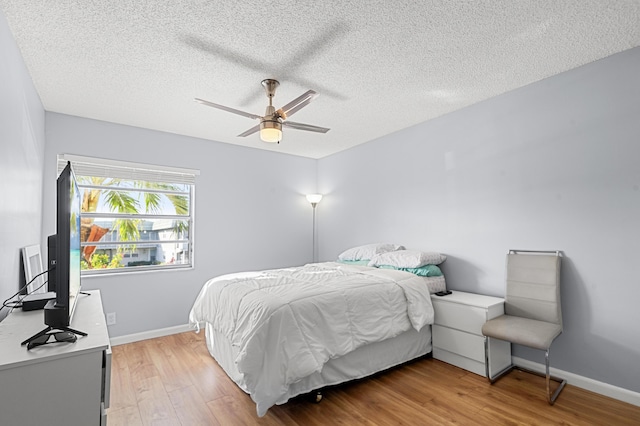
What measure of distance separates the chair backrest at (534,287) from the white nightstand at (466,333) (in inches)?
5.6

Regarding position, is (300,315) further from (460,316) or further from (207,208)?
(207,208)

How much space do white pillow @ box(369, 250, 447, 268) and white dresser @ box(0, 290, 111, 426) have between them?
2765 mm

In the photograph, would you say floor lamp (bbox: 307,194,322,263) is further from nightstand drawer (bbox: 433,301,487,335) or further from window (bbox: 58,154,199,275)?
nightstand drawer (bbox: 433,301,487,335)

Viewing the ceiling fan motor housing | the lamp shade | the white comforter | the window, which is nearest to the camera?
the white comforter

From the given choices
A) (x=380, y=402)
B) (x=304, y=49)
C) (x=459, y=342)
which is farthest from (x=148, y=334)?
(x=304, y=49)

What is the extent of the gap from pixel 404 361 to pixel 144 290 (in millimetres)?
3034

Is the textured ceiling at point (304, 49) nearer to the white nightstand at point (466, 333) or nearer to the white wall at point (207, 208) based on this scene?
the white wall at point (207, 208)

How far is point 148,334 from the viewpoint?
376cm

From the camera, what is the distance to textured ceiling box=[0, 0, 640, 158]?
1.89m

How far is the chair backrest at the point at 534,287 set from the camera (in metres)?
2.55

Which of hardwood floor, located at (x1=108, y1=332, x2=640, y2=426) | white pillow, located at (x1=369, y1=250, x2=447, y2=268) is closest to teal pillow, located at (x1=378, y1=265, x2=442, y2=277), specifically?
white pillow, located at (x1=369, y1=250, x2=447, y2=268)

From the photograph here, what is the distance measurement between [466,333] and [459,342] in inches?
4.7

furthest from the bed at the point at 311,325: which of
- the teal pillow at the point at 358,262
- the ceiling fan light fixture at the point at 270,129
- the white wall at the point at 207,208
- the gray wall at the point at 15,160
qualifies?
the gray wall at the point at 15,160

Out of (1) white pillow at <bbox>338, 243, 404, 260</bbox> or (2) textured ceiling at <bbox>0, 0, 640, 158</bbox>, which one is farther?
(1) white pillow at <bbox>338, 243, 404, 260</bbox>
